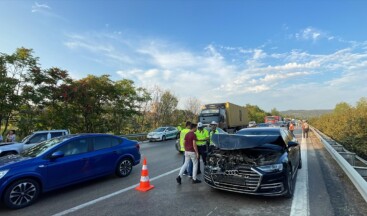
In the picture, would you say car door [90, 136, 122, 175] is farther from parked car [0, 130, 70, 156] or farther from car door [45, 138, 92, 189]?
parked car [0, 130, 70, 156]

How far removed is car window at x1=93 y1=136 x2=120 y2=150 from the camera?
7.00m

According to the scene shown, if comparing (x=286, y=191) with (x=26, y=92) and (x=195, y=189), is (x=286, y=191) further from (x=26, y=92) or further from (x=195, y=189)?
(x=26, y=92)

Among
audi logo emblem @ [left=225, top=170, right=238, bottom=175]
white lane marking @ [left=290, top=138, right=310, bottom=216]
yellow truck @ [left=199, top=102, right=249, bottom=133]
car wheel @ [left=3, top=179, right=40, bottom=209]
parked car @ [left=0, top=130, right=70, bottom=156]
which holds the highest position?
yellow truck @ [left=199, top=102, right=249, bottom=133]

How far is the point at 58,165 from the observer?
19.1 feet

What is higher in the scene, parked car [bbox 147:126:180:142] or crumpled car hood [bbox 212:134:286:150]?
crumpled car hood [bbox 212:134:286:150]

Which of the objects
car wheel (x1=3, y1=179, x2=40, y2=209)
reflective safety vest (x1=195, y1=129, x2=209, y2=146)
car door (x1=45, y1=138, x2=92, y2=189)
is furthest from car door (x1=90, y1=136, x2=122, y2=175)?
reflective safety vest (x1=195, y1=129, x2=209, y2=146)

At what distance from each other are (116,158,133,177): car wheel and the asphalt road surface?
Answer: 0.54 metres

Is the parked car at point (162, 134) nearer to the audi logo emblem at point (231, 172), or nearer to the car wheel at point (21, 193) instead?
the car wheel at point (21, 193)

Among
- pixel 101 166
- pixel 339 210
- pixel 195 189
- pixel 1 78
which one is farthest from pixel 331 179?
pixel 1 78

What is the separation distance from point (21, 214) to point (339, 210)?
618 centimetres

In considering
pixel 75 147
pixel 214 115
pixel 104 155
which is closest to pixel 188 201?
pixel 104 155

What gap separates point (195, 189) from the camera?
613cm

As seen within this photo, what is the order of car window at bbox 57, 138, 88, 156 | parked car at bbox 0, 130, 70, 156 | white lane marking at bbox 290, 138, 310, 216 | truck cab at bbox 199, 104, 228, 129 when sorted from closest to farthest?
1. white lane marking at bbox 290, 138, 310, 216
2. car window at bbox 57, 138, 88, 156
3. parked car at bbox 0, 130, 70, 156
4. truck cab at bbox 199, 104, 228, 129

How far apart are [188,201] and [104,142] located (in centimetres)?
337
